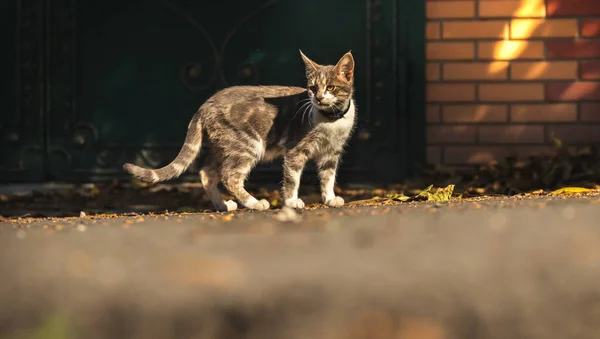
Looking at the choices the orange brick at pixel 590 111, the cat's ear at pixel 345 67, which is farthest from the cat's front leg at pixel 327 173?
the orange brick at pixel 590 111

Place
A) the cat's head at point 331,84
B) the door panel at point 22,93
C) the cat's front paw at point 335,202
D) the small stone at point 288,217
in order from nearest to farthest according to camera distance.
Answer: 1. the small stone at point 288,217
2. the cat's head at point 331,84
3. the cat's front paw at point 335,202
4. the door panel at point 22,93

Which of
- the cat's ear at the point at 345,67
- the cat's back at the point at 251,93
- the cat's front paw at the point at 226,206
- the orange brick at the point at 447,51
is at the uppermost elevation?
the orange brick at the point at 447,51

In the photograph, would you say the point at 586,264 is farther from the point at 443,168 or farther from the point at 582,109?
the point at 582,109

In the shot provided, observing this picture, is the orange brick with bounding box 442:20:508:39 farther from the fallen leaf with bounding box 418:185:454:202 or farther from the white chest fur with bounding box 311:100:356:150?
the white chest fur with bounding box 311:100:356:150

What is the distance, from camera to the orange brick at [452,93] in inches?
211

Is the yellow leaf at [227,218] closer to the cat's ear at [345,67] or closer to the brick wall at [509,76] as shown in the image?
the cat's ear at [345,67]

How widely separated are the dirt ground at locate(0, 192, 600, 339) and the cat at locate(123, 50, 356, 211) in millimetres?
1419

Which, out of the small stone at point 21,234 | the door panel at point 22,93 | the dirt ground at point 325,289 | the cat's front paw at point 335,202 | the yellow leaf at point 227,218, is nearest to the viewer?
the dirt ground at point 325,289

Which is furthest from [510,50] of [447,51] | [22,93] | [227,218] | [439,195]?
[22,93]

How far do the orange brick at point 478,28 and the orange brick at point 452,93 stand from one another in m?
0.33

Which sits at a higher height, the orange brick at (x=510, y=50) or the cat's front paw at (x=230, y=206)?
the orange brick at (x=510, y=50)

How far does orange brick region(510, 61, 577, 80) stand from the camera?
17.5 ft

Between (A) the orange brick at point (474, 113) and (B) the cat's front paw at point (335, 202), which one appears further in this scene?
(A) the orange brick at point (474, 113)

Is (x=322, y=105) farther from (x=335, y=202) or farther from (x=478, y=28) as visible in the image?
(x=478, y=28)
